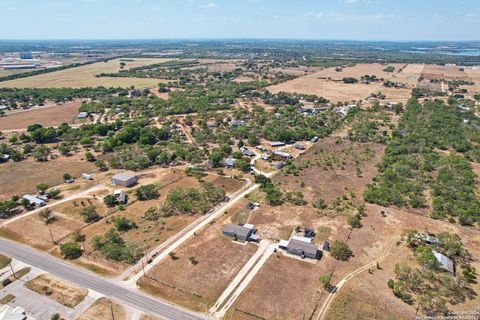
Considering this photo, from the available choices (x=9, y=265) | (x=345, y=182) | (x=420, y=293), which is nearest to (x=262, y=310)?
(x=420, y=293)

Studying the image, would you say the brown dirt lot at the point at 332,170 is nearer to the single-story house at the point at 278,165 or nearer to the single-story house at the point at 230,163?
the single-story house at the point at 278,165

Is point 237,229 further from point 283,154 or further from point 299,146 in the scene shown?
point 299,146

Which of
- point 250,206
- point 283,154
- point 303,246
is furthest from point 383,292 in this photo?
point 283,154

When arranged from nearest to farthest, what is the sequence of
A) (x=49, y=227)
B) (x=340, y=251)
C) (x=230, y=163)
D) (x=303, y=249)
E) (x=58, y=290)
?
(x=58, y=290) < (x=340, y=251) < (x=303, y=249) < (x=49, y=227) < (x=230, y=163)

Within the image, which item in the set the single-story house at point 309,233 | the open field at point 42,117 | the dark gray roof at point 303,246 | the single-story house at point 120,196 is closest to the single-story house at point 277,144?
the single-story house at point 309,233

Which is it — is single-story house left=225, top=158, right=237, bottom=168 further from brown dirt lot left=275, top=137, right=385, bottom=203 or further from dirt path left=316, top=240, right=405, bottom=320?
dirt path left=316, top=240, right=405, bottom=320
